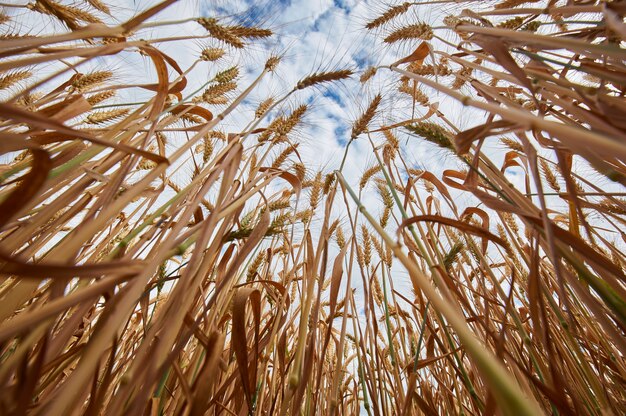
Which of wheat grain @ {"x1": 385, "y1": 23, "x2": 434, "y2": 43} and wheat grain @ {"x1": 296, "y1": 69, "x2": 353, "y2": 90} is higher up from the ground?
wheat grain @ {"x1": 385, "y1": 23, "x2": 434, "y2": 43}

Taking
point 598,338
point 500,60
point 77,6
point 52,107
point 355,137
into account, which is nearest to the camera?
point 500,60

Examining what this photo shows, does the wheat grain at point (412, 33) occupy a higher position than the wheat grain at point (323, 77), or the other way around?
the wheat grain at point (412, 33)

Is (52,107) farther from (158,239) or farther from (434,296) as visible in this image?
(434,296)

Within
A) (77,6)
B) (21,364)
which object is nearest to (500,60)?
(21,364)

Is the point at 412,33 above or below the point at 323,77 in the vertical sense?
above

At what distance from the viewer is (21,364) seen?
0.45 metres

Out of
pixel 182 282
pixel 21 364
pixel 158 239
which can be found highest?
pixel 158 239

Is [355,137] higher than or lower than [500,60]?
higher

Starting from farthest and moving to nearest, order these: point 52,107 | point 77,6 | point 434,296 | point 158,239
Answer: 1. point 77,6
2. point 158,239
3. point 52,107
4. point 434,296

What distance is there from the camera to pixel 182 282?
1.96ft

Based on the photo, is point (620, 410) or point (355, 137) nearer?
point (620, 410)

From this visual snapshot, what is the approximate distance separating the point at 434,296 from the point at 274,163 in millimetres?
1477

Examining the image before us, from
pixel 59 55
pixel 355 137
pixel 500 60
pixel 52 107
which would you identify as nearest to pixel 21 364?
pixel 59 55

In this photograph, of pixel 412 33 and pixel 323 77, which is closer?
pixel 323 77
